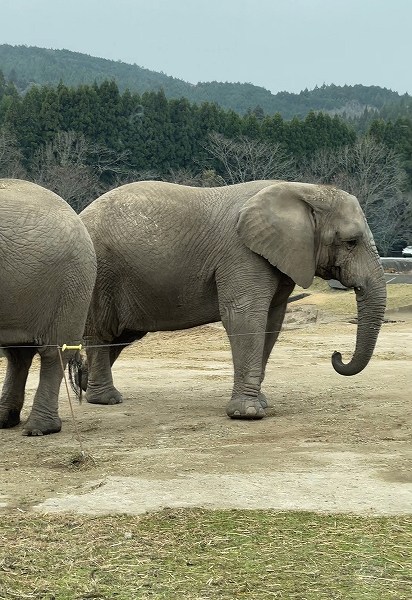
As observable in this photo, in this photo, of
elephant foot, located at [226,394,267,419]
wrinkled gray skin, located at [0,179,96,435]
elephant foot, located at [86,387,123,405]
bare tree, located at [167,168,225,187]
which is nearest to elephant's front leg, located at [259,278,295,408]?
elephant foot, located at [226,394,267,419]

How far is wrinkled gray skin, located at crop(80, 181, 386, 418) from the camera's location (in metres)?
10.2

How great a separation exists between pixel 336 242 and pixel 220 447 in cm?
310

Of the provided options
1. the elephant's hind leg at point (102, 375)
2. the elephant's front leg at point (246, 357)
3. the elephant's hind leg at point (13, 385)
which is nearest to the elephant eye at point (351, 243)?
the elephant's front leg at point (246, 357)

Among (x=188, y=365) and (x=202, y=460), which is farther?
(x=188, y=365)

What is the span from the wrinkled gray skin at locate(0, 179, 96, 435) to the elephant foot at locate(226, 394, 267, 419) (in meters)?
1.89

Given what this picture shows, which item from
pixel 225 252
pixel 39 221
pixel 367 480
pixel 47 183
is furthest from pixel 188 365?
pixel 47 183

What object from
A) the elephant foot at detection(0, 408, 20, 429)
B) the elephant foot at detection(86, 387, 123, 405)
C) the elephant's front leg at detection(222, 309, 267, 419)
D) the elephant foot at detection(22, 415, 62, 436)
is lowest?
the elephant foot at detection(86, 387, 123, 405)

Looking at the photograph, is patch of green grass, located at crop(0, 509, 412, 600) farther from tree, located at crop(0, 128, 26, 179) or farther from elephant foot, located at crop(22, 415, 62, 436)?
tree, located at crop(0, 128, 26, 179)

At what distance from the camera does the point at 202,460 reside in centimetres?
781

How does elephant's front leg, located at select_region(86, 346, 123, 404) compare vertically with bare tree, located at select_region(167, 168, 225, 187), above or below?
above

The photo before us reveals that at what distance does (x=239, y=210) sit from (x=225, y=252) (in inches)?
19.1

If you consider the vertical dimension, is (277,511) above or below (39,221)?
below

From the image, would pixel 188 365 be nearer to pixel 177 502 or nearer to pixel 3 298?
pixel 3 298

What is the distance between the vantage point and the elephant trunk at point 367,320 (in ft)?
34.5
